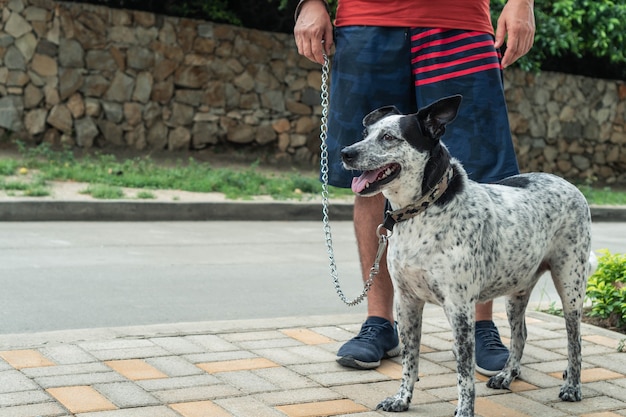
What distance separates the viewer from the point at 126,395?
3.70 m

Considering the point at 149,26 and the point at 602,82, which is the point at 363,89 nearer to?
the point at 149,26

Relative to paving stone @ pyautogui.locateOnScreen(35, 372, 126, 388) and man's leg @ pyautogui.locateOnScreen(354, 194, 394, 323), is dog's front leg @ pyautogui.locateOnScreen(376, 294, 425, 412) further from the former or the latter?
paving stone @ pyautogui.locateOnScreen(35, 372, 126, 388)

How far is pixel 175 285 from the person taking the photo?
21.7ft

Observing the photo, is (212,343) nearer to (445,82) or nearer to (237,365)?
(237,365)

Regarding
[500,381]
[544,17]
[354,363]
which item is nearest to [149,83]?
[544,17]

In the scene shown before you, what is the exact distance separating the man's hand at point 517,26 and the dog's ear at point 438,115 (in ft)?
3.20

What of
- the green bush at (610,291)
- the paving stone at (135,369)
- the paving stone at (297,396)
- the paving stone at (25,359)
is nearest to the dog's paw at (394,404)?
the paving stone at (297,396)

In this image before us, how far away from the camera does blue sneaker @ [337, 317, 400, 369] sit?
4.30m

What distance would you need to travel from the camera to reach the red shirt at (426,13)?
4391 mm

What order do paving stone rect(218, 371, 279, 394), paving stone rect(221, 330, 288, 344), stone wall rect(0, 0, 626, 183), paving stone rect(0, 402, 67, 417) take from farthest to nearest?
stone wall rect(0, 0, 626, 183) → paving stone rect(221, 330, 288, 344) → paving stone rect(218, 371, 279, 394) → paving stone rect(0, 402, 67, 417)

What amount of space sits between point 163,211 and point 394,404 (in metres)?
7.12

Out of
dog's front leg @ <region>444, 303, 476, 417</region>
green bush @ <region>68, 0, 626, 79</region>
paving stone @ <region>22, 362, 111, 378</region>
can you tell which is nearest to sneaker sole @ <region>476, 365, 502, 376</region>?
dog's front leg @ <region>444, 303, 476, 417</region>

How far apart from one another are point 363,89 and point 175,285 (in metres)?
2.67

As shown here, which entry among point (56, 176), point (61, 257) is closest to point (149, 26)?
point (56, 176)
